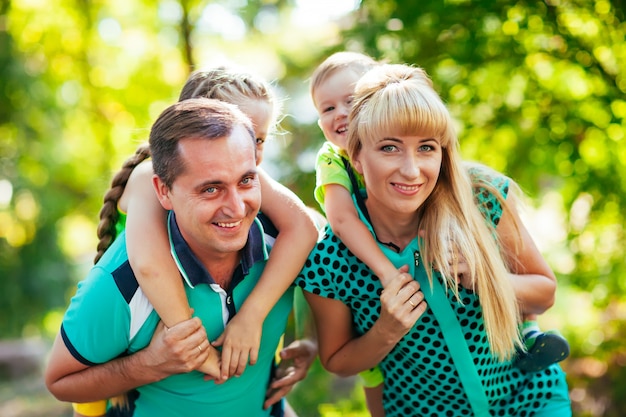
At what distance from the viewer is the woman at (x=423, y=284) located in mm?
2221

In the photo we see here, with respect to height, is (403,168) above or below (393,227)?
above

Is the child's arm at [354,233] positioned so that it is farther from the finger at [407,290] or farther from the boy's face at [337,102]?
the boy's face at [337,102]

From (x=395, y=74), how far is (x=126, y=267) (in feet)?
3.64

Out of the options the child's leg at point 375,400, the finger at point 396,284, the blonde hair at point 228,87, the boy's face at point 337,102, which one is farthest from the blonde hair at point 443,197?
the child's leg at point 375,400

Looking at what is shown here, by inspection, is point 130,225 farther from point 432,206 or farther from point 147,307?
point 432,206

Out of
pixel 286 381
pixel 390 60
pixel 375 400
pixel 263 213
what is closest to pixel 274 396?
pixel 286 381

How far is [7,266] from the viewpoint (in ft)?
26.6

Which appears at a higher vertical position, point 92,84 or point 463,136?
point 92,84

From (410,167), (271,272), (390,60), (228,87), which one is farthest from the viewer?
(390,60)

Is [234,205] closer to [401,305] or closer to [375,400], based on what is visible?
[401,305]

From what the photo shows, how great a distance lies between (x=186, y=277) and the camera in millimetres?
2207

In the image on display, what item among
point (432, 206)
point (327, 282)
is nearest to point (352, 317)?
point (327, 282)

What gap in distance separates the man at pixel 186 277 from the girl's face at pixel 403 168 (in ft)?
1.34

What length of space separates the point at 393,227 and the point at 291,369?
2.31 feet
